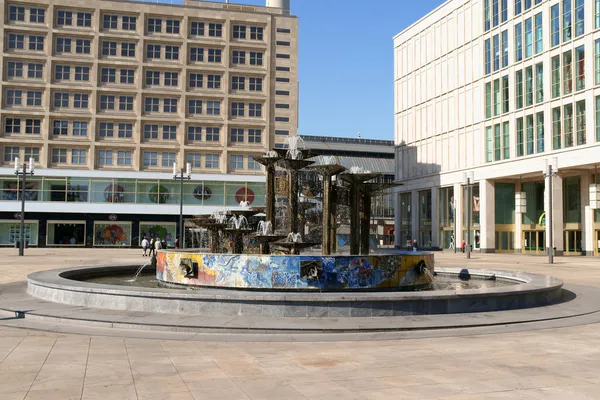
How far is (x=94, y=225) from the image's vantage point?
62156 millimetres

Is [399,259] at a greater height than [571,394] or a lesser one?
greater

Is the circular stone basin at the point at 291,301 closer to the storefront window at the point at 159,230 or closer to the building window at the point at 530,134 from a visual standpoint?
the building window at the point at 530,134

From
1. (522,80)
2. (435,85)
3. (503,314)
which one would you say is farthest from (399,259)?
(435,85)

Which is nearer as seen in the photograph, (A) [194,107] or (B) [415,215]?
(A) [194,107]

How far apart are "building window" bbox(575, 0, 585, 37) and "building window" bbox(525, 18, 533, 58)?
579 centimetres

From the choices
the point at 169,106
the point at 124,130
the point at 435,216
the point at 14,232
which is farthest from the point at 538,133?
the point at 14,232

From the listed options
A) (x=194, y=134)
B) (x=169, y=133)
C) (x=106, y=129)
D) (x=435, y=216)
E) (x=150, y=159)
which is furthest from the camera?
(x=435, y=216)

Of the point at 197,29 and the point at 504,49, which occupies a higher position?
the point at 197,29

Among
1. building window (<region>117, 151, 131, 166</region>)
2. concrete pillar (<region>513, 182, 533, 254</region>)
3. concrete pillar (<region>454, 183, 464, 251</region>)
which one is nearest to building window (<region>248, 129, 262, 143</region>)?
building window (<region>117, 151, 131, 166</region>)

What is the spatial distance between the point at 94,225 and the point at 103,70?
17.2 m

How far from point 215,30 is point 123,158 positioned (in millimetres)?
18246

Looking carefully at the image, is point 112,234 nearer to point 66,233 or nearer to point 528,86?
point 66,233

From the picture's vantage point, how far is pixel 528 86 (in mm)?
53938

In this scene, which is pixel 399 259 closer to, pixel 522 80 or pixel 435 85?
pixel 522 80
